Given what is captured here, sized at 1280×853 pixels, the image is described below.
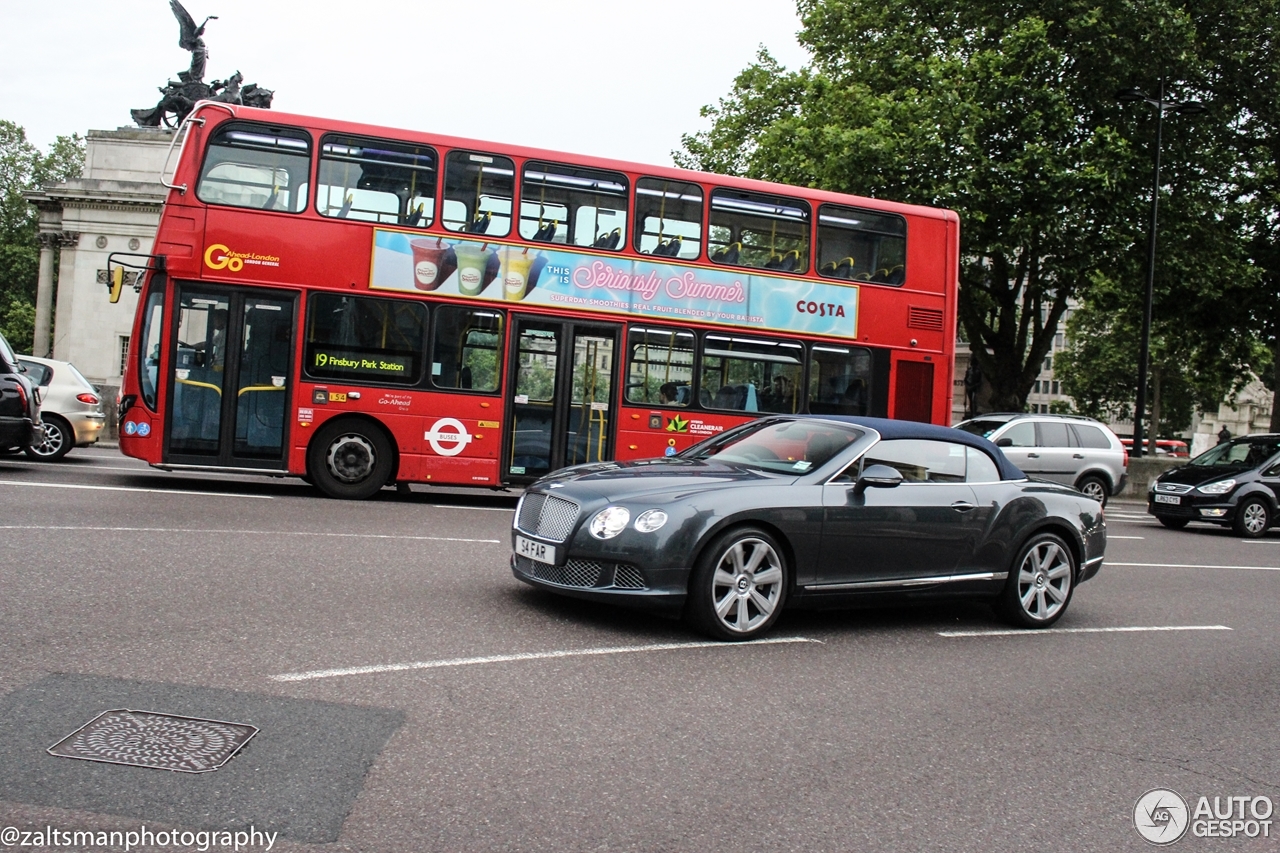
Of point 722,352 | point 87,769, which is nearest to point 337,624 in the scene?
point 87,769

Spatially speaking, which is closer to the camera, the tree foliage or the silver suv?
the silver suv

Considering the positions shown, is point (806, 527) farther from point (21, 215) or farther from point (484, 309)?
point (21, 215)

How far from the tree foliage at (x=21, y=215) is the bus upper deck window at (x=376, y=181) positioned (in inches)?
2920

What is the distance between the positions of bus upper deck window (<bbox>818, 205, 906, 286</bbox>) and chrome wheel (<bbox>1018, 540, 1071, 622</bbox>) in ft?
26.1

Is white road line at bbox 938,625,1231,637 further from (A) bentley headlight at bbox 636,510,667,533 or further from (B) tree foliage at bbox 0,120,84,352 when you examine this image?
(B) tree foliage at bbox 0,120,84,352

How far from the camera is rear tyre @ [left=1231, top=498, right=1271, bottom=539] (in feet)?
63.8

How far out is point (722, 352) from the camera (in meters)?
15.8

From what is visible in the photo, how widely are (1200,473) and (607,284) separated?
11390mm

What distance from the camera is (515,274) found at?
48.6 ft

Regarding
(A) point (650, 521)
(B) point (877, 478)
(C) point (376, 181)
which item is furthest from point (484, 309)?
(A) point (650, 521)

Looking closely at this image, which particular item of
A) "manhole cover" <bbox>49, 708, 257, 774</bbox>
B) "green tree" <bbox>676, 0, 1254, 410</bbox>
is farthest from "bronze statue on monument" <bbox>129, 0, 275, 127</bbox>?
"manhole cover" <bbox>49, 708, 257, 774</bbox>

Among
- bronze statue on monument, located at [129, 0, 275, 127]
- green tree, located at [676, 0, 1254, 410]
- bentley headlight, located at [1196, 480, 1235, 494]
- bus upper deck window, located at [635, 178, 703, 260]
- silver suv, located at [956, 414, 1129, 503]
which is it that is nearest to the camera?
bus upper deck window, located at [635, 178, 703, 260]

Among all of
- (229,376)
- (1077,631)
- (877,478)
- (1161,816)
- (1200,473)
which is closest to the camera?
(1161,816)

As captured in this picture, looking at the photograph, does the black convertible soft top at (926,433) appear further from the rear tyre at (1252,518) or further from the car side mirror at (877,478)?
the rear tyre at (1252,518)
